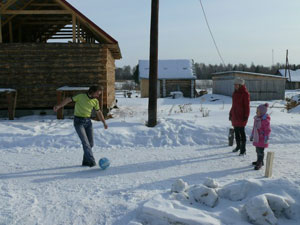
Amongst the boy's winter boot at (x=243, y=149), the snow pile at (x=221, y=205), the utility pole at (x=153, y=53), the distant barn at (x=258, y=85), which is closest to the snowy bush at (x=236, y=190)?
the snow pile at (x=221, y=205)

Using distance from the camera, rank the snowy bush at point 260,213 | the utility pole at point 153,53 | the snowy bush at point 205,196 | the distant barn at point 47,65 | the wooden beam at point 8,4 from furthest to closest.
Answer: the distant barn at point 47,65 → the wooden beam at point 8,4 → the utility pole at point 153,53 → the snowy bush at point 205,196 → the snowy bush at point 260,213

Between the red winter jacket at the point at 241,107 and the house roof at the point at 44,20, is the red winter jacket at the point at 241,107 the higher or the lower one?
the lower one

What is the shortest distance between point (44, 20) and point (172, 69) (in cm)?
1925

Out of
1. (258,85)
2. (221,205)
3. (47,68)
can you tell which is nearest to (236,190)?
(221,205)

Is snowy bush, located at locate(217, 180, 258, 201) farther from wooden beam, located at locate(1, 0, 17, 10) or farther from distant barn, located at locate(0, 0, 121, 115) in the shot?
wooden beam, located at locate(1, 0, 17, 10)

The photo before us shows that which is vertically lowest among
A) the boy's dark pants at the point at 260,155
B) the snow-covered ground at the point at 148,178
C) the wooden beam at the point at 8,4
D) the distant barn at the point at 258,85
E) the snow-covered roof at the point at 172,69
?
the snow-covered ground at the point at 148,178

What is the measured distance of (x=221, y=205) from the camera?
3629 millimetres

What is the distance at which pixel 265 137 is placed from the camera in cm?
533

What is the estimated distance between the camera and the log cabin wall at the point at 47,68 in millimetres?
11266

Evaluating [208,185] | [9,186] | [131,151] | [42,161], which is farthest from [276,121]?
[9,186]

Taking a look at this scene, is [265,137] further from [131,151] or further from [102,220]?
[102,220]

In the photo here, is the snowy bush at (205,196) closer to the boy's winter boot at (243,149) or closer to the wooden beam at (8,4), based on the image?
the boy's winter boot at (243,149)

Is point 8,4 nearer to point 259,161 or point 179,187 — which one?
point 179,187

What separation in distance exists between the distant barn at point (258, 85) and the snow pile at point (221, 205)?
22.4m
